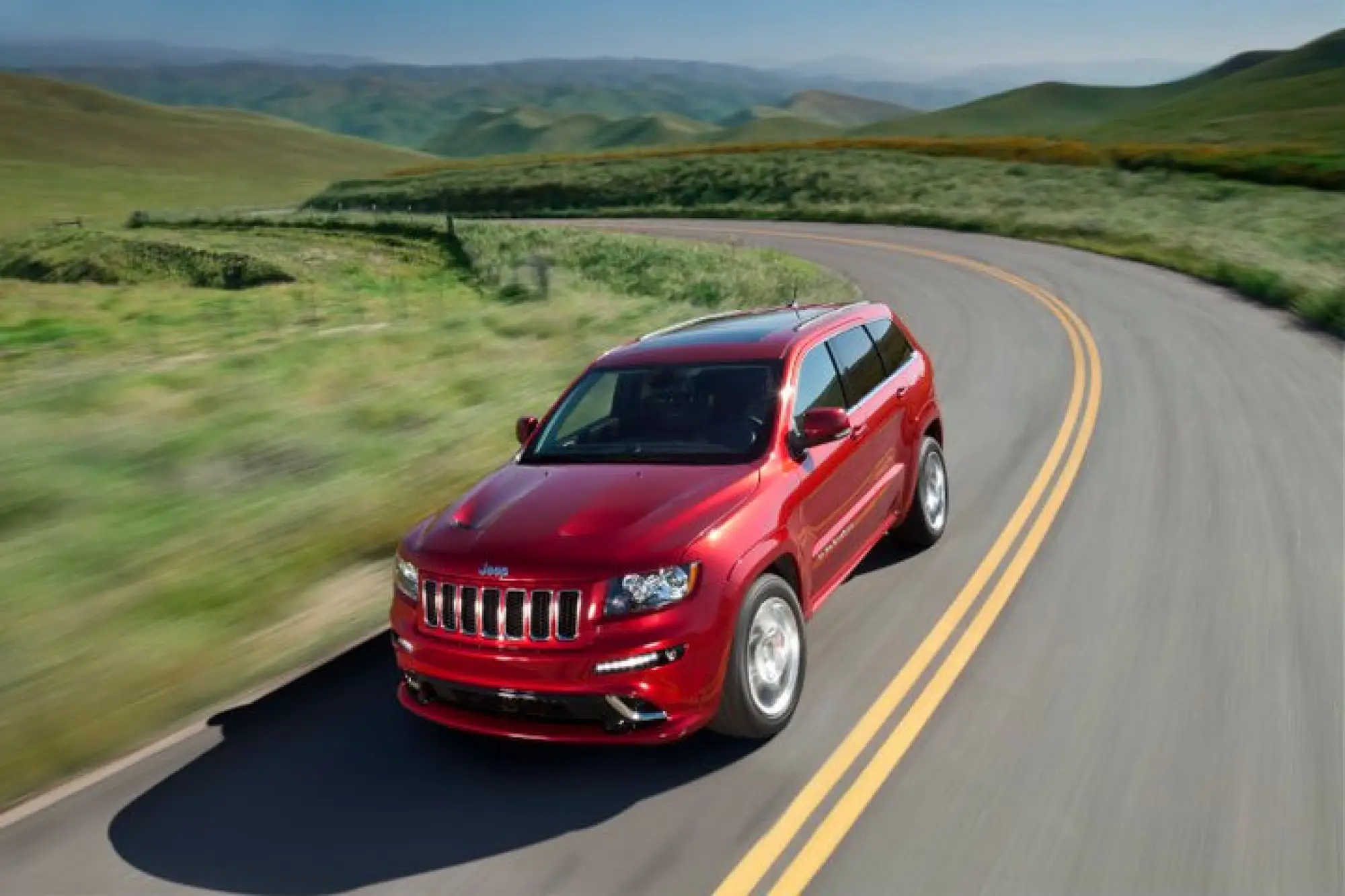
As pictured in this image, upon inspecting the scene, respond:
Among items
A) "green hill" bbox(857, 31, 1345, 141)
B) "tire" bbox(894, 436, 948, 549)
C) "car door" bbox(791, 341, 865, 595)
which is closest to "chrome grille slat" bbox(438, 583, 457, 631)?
"car door" bbox(791, 341, 865, 595)

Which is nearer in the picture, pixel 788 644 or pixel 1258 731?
pixel 1258 731

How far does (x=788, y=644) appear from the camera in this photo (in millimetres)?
5598

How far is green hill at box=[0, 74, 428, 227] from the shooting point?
Answer: 77.9 m

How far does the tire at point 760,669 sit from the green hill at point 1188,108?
76.3 m

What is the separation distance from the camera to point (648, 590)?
196 inches

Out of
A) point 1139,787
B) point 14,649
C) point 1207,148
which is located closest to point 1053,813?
point 1139,787

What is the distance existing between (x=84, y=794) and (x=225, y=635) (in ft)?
5.46

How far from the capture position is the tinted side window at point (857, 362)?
723 centimetres

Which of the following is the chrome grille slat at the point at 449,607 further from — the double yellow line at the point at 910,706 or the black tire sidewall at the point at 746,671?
the double yellow line at the point at 910,706

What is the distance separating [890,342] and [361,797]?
4.80 meters

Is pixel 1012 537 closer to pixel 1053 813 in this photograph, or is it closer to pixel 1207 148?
pixel 1053 813

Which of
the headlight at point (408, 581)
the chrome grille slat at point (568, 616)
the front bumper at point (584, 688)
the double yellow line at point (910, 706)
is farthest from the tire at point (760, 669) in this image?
the headlight at point (408, 581)

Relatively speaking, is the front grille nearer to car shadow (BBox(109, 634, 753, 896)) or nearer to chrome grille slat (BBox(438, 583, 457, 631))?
chrome grille slat (BBox(438, 583, 457, 631))

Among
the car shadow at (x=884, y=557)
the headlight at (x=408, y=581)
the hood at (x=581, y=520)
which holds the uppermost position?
the hood at (x=581, y=520)
